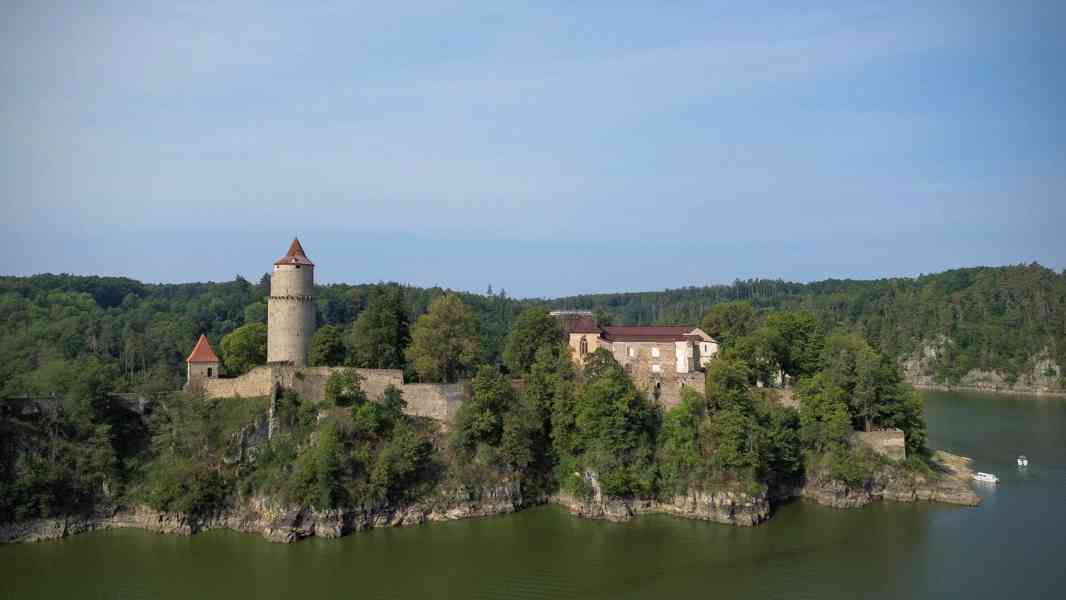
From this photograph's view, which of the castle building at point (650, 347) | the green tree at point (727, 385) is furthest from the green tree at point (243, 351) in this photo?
the green tree at point (727, 385)

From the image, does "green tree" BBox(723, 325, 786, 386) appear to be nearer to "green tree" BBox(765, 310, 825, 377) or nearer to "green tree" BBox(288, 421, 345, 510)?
"green tree" BBox(765, 310, 825, 377)

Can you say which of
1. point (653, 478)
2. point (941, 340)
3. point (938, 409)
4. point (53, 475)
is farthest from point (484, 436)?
point (941, 340)

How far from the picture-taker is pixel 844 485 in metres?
31.8

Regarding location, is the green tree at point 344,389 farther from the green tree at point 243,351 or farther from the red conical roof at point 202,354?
the green tree at point 243,351

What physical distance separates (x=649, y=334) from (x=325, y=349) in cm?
1571

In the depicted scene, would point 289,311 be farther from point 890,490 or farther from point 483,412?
point 890,490

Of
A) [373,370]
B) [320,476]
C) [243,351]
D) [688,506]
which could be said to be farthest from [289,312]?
[688,506]

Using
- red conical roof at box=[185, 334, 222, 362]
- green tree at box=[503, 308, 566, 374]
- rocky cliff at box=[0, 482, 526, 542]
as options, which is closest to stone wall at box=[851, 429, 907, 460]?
green tree at box=[503, 308, 566, 374]

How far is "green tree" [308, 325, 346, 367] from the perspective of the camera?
117ft

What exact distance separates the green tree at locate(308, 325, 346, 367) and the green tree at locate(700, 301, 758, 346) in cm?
1997

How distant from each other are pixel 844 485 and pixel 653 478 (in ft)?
25.6

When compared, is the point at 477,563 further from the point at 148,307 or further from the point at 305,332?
the point at 148,307

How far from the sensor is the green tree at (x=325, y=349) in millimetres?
35719

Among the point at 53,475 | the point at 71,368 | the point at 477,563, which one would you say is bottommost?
the point at 477,563
